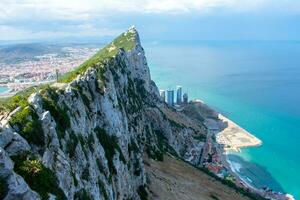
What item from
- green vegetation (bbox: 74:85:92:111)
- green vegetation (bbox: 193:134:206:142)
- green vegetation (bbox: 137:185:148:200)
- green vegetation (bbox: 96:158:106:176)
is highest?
green vegetation (bbox: 74:85:92:111)

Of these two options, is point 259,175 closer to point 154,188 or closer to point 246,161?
point 246,161

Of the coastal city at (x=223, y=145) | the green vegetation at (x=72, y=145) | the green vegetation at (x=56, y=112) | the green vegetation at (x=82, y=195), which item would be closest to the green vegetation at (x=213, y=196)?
the coastal city at (x=223, y=145)

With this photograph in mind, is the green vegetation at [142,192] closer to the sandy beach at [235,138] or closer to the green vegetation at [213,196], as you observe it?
the green vegetation at [213,196]

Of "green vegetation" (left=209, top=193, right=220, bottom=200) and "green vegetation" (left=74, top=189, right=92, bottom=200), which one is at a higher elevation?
"green vegetation" (left=74, top=189, right=92, bottom=200)

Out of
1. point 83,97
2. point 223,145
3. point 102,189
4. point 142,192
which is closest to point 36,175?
point 102,189

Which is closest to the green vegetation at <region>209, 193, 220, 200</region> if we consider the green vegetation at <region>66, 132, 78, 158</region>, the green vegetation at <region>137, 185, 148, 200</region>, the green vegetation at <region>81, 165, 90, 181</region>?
the green vegetation at <region>137, 185, 148, 200</region>

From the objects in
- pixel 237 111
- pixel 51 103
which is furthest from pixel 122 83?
pixel 237 111

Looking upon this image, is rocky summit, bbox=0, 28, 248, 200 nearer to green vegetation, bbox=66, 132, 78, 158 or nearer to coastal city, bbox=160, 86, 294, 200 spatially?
green vegetation, bbox=66, 132, 78, 158
